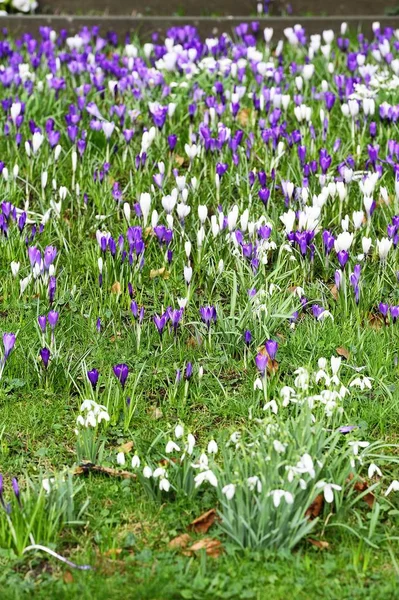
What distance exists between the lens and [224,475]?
10.5 feet

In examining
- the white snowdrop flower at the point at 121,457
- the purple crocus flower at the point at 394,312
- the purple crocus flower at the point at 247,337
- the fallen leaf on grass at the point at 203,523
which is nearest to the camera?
the fallen leaf on grass at the point at 203,523

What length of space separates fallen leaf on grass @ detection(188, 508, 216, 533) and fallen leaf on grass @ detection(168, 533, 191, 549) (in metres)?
0.04

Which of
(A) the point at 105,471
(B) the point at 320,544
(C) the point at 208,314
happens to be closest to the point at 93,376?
(A) the point at 105,471

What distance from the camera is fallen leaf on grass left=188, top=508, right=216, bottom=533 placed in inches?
126

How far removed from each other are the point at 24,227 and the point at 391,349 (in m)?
1.96

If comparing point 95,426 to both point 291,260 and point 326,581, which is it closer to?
point 326,581

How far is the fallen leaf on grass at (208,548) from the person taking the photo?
3.10m

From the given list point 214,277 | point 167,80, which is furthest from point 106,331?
point 167,80

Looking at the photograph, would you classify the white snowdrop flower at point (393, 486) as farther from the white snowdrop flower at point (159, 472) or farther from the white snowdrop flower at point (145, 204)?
the white snowdrop flower at point (145, 204)

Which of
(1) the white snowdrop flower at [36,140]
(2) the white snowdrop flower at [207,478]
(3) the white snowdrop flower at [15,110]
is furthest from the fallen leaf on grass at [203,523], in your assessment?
(3) the white snowdrop flower at [15,110]

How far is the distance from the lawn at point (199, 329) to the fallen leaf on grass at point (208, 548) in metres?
0.01

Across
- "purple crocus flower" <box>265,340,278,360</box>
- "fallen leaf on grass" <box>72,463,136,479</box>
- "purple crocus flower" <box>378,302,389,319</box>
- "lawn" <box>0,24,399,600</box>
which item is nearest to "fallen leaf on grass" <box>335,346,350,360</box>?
"lawn" <box>0,24,399,600</box>

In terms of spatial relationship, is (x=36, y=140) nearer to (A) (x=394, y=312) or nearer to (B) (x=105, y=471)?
(A) (x=394, y=312)

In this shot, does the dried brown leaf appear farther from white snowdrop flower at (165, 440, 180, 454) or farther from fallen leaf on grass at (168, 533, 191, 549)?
fallen leaf on grass at (168, 533, 191, 549)
